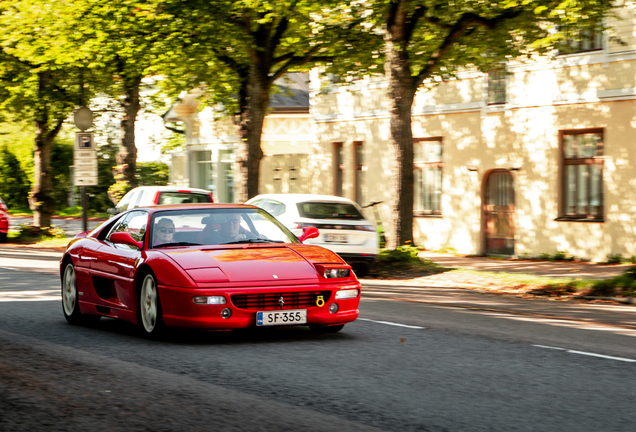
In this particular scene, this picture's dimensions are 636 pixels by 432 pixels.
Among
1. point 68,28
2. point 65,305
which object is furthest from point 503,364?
point 68,28

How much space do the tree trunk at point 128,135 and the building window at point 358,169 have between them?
6.96 m

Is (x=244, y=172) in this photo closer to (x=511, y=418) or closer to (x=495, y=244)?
(x=495, y=244)

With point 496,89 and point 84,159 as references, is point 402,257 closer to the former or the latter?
point 496,89

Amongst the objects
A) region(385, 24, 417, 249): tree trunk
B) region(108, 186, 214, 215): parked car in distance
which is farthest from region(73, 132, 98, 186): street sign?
region(385, 24, 417, 249): tree trunk

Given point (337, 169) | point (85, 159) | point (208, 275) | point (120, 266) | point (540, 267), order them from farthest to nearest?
point (337, 169) < point (85, 159) < point (540, 267) < point (120, 266) < point (208, 275)

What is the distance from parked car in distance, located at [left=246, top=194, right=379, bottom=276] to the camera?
59.2 ft

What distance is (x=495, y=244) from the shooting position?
82.1 ft

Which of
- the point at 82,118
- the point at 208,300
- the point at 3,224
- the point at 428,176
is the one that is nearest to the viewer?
the point at 208,300

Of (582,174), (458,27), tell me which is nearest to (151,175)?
(582,174)

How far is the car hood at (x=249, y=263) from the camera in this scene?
8648 millimetres

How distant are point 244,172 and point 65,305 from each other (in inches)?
533

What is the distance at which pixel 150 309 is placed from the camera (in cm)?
905

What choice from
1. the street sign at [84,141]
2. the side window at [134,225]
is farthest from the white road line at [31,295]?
the street sign at [84,141]

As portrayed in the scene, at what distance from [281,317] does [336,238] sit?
9430 mm
